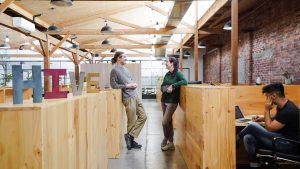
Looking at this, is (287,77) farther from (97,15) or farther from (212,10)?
(97,15)

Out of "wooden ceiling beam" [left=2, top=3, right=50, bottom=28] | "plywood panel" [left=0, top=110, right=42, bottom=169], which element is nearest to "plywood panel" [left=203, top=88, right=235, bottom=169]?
"plywood panel" [left=0, top=110, right=42, bottom=169]

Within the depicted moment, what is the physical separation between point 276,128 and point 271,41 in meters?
5.06

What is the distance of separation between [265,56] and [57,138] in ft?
24.4

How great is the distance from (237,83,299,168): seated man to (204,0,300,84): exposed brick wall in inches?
138

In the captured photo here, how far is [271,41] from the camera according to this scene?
302 inches

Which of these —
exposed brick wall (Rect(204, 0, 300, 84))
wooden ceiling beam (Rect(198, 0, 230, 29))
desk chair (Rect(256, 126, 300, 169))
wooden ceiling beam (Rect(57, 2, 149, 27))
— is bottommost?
desk chair (Rect(256, 126, 300, 169))

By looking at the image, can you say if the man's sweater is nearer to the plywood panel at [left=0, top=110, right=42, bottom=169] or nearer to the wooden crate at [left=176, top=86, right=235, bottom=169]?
the wooden crate at [left=176, top=86, right=235, bottom=169]

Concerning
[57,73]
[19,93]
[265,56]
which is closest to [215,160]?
[57,73]

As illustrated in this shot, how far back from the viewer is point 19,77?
1.47 meters

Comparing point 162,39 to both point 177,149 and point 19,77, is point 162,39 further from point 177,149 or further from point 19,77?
point 19,77

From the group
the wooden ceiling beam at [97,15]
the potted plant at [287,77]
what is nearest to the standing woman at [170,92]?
the potted plant at [287,77]

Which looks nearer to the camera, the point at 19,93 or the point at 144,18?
the point at 19,93

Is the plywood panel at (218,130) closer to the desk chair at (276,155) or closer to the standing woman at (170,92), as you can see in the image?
the desk chair at (276,155)

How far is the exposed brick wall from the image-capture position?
6496 mm
